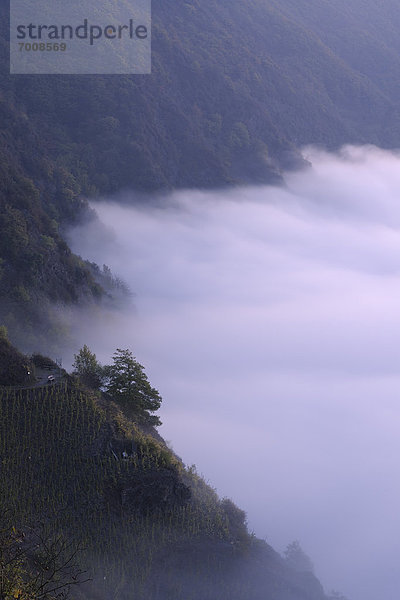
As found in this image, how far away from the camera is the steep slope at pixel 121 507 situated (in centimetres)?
2941

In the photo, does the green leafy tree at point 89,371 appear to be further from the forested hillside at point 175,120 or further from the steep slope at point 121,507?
the forested hillside at point 175,120

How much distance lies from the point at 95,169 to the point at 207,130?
33.1 metres

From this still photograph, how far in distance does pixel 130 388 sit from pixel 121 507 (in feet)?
26.3

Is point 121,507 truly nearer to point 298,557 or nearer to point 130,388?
point 130,388

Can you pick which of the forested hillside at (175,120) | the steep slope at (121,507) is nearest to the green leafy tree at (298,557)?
the steep slope at (121,507)

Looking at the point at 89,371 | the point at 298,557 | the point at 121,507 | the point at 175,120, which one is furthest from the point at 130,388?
the point at 175,120

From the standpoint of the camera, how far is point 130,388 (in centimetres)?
3772

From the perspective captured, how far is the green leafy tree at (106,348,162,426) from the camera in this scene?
37719mm

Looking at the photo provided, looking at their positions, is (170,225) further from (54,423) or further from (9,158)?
(54,423)

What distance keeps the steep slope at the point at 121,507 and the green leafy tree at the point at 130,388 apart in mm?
2460

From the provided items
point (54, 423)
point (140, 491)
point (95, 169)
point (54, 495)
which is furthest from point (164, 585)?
point (95, 169)

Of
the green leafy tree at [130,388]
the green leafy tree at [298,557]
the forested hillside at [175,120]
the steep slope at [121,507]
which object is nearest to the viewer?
the steep slope at [121,507]

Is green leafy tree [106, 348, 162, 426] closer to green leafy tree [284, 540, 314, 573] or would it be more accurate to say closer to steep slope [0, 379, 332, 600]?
steep slope [0, 379, 332, 600]

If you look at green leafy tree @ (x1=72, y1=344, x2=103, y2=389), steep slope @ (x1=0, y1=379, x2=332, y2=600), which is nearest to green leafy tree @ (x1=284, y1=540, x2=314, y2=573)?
steep slope @ (x1=0, y1=379, x2=332, y2=600)
